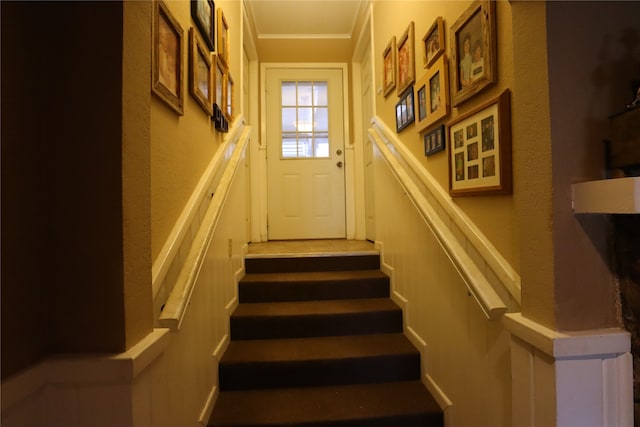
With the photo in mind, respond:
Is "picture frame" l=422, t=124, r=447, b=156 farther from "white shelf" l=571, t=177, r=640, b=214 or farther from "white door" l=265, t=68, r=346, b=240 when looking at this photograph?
"white door" l=265, t=68, r=346, b=240

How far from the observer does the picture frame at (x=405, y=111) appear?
1779mm

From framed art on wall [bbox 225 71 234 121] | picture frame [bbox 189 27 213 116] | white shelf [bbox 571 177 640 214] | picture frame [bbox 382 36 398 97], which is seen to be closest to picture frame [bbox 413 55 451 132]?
picture frame [bbox 382 36 398 97]

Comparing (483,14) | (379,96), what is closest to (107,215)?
(483,14)

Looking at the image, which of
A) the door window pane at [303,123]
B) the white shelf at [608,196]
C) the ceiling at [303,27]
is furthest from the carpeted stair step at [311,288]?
the ceiling at [303,27]

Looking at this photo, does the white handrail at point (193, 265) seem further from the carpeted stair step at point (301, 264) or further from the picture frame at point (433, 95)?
the picture frame at point (433, 95)

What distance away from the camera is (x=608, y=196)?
0.65 metres

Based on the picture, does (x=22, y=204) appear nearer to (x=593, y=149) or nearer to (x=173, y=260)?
(x=173, y=260)

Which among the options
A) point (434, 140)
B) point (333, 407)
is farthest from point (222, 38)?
point (333, 407)

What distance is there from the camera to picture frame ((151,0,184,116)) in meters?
1.05

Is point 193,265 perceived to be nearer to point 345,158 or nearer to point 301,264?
point 301,264

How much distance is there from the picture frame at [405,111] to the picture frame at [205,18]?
1.14 meters

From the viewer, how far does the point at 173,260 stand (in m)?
1.12

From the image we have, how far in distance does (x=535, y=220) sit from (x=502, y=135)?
0.37 meters

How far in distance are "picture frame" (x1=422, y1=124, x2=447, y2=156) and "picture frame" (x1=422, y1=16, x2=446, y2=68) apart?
0.33m
